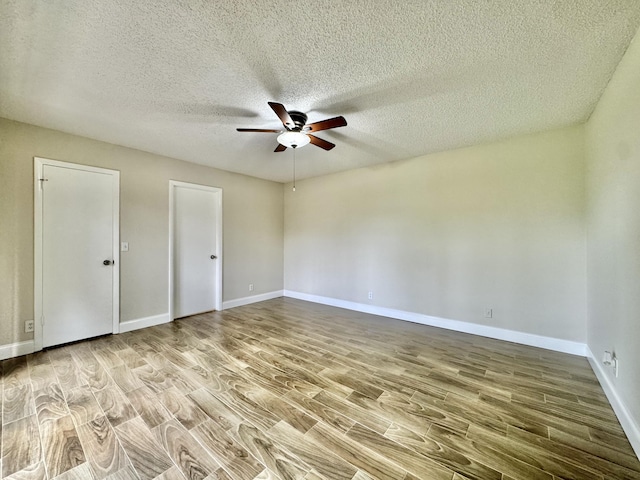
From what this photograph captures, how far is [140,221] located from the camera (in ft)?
12.1

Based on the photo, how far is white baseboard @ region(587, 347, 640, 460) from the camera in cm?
156

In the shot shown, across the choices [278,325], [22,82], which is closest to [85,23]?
[22,82]

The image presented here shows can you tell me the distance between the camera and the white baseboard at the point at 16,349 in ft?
8.82

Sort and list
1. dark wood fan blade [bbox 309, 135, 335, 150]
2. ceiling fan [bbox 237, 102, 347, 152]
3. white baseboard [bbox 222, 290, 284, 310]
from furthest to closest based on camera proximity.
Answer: white baseboard [bbox 222, 290, 284, 310], dark wood fan blade [bbox 309, 135, 335, 150], ceiling fan [bbox 237, 102, 347, 152]

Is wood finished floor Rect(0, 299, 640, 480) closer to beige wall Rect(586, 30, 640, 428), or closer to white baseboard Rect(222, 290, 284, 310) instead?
beige wall Rect(586, 30, 640, 428)

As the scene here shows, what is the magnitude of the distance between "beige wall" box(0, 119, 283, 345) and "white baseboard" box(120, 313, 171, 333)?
0.21 ft

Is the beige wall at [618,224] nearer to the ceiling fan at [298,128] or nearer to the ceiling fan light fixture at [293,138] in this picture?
the ceiling fan at [298,128]

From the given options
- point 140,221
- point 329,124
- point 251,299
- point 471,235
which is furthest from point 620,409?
point 140,221

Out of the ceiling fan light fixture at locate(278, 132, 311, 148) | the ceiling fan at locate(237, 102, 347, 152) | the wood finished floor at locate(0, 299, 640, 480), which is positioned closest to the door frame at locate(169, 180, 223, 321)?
the wood finished floor at locate(0, 299, 640, 480)

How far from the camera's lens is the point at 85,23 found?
5.01 feet

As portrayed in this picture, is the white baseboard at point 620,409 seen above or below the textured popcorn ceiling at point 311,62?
below

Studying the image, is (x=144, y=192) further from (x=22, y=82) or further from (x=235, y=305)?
(x=235, y=305)

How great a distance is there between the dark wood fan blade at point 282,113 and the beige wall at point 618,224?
2.31m

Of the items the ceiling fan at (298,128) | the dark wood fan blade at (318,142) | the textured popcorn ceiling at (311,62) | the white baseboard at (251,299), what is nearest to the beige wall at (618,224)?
the textured popcorn ceiling at (311,62)
